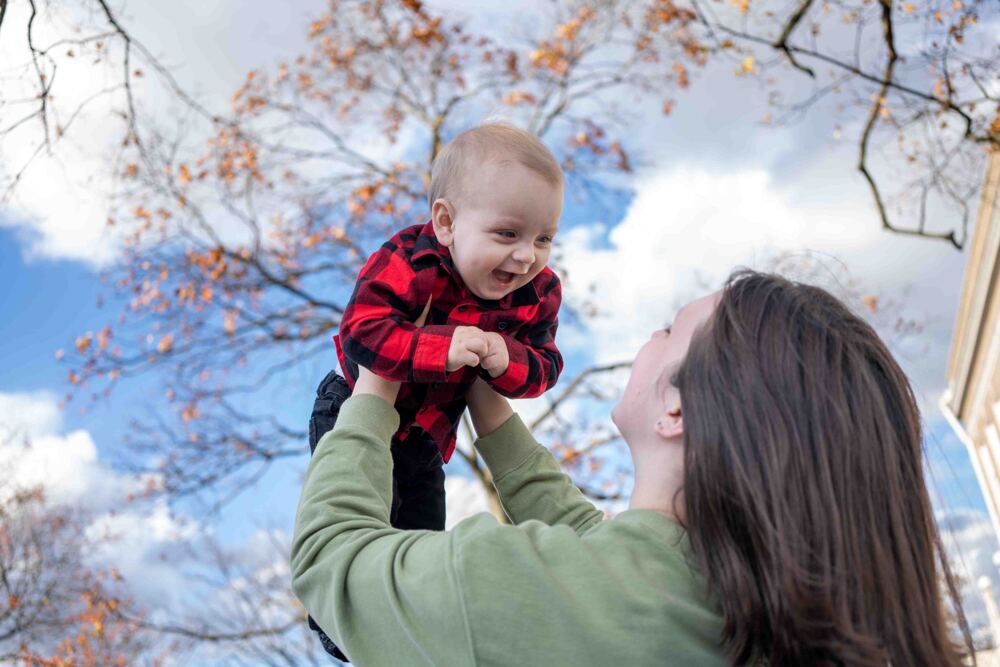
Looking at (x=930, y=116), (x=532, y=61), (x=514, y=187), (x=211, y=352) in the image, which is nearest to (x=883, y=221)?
(x=930, y=116)

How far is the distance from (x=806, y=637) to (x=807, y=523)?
16cm

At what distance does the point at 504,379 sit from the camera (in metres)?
1.89

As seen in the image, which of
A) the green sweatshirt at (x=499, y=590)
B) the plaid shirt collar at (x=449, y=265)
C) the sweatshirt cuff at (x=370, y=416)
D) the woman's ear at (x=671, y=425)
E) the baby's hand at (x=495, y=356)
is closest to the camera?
the green sweatshirt at (x=499, y=590)

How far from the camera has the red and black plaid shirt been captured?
1769 mm

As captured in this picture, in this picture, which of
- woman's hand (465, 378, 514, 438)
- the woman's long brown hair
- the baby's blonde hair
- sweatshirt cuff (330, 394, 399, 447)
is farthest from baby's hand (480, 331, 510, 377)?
the woman's long brown hair

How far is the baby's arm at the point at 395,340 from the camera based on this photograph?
1.75 m

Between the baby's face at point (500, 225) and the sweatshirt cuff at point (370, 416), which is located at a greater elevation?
the baby's face at point (500, 225)

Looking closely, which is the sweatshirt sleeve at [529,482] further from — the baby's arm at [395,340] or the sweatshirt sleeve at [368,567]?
the sweatshirt sleeve at [368,567]

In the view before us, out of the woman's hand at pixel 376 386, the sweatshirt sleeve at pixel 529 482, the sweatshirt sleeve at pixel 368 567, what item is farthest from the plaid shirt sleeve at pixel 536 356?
the sweatshirt sleeve at pixel 368 567

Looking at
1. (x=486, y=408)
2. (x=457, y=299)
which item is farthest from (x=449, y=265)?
(x=486, y=408)

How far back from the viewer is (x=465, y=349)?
1.77 meters

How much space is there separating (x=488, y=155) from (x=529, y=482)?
78 cm

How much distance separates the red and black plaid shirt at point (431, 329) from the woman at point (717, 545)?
32 centimetres

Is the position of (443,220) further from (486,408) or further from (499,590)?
(499,590)
